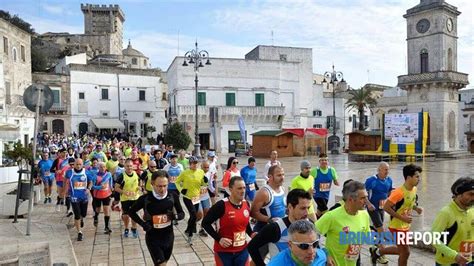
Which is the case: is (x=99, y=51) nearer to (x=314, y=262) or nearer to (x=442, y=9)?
(x=442, y=9)

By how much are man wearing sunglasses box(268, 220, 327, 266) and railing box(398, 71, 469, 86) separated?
3230cm

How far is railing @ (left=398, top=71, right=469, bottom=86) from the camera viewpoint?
31.2 meters

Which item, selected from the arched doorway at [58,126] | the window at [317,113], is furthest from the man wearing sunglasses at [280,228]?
the arched doorway at [58,126]

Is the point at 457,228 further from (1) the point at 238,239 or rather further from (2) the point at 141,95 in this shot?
Result: (2) the point at 141,95

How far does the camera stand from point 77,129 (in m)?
45.9

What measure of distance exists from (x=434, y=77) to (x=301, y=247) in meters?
32.7

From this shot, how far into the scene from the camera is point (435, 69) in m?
32.0

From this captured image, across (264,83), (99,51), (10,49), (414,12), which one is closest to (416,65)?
(414,12)

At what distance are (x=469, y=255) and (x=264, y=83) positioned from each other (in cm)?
4154

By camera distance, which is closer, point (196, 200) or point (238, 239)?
point (238, 239)

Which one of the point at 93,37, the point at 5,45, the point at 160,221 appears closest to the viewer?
the point at 160,221

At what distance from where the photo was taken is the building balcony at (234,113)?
138 feet

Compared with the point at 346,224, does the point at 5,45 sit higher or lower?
higher

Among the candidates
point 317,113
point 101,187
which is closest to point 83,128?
point 317,113
